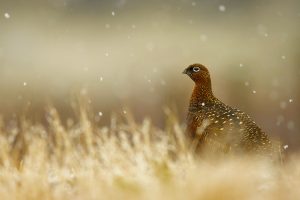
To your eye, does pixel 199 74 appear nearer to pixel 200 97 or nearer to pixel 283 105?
pixel 200 97

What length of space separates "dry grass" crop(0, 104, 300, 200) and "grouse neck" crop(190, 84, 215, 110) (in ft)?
4.22

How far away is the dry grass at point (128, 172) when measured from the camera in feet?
19.1

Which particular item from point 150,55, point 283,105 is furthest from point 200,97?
point 150,55

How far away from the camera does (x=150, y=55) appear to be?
24.7m

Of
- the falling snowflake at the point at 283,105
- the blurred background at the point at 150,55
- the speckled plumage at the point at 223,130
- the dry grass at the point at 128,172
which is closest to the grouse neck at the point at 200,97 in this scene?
the speckled plumage at the point at 223,130

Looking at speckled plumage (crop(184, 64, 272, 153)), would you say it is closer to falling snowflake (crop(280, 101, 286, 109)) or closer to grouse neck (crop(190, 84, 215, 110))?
grouse neck (crop(190, 84, 215, 110))

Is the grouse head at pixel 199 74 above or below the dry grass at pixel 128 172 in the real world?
above

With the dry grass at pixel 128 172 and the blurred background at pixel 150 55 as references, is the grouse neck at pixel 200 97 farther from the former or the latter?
the blurred background at pixel 150 55

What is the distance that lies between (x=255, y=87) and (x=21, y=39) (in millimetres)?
10520

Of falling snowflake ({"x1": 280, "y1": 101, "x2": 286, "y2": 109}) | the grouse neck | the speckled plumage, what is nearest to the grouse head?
the grouse neck

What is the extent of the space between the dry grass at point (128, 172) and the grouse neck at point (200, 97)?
4.22ft

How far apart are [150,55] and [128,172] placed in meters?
18.3

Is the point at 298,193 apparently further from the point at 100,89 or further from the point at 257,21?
the point at 257,21

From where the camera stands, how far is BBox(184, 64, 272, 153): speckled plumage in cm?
773
